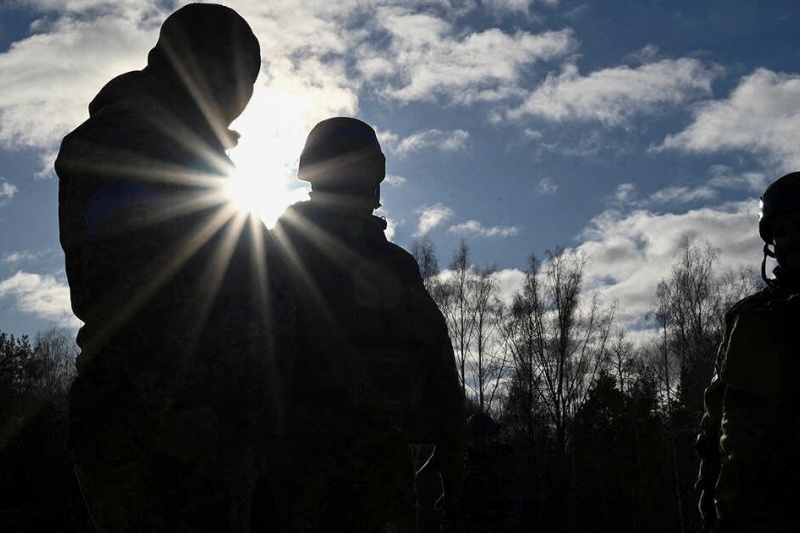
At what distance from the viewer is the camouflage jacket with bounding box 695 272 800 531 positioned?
1838mm

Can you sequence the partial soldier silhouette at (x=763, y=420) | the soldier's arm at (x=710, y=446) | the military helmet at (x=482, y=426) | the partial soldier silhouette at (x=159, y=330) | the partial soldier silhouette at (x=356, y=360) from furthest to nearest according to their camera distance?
the military helmet at (x=482, y=426) < the soldier's arm at (x=710, y=446) < the partial soldier silhouette at (x=356, y=360) < the partial soldier silhouette at (x=763, y=420) < the partial soldier silhouette at (x=159, y=330)

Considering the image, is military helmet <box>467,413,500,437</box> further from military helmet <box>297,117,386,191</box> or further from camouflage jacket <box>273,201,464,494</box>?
military helmet <box>297,117,386,191</box>

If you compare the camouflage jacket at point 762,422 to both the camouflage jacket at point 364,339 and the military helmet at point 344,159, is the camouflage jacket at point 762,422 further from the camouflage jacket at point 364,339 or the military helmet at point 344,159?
the military helmet at point 344,159

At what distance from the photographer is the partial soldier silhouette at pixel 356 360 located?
1.95 meters

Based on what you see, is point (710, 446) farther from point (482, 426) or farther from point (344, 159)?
point (482, 426)

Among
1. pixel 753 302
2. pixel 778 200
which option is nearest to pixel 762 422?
pixel 753 302

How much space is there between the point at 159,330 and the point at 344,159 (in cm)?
127

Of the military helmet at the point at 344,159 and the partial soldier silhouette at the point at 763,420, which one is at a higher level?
the military helmet at the point at 344,159

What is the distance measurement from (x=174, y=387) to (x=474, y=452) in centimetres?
609

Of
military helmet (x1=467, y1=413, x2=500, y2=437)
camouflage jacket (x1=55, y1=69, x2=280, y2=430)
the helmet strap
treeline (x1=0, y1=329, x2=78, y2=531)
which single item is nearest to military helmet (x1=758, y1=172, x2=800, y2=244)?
the helmet strap

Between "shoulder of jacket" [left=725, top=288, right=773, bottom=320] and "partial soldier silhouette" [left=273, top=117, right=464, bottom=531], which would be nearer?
"partial soldier silhouette" [left=273, top=117, right=464, bottom=531]

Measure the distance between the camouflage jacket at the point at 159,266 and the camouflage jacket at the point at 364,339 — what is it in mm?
292

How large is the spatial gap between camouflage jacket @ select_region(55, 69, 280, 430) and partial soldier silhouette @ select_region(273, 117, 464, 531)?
34cm

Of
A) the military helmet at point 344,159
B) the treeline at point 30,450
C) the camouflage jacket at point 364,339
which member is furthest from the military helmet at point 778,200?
the treeline at point 30,450
